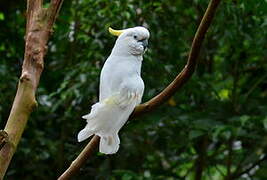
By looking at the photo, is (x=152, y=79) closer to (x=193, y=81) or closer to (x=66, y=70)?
(x=193, y=81)

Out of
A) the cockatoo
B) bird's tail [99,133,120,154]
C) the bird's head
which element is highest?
the bird's head

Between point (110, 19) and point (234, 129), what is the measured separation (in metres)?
0.50

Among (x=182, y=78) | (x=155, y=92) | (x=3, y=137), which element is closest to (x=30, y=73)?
(x=3, y=137)

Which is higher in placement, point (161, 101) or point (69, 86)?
point (161, 101)

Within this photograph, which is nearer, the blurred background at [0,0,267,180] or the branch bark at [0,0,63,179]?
the branch bark at [0,0,63,179]

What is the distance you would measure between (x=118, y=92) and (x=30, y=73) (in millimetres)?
149

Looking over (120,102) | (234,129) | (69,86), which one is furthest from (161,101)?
(69,86)

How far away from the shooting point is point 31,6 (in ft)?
3.21

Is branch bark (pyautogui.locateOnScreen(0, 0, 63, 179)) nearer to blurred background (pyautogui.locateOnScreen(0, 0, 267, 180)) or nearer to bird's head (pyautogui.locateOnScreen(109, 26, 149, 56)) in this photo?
bird's head (pyautogui.locateOnScreen(109, 26, 149, 56))

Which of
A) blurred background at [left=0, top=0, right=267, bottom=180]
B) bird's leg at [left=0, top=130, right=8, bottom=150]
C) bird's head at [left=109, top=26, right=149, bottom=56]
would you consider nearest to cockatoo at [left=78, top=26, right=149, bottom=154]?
bird's head at [left=109, top=26, right=149, bottom=56]

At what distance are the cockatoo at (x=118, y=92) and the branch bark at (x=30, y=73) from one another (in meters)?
0.10

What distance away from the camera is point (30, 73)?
94 centimetres

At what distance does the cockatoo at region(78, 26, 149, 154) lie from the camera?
0.93m

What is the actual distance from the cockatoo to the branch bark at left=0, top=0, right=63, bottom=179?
10 centimetres
